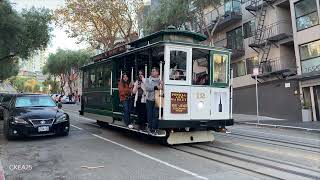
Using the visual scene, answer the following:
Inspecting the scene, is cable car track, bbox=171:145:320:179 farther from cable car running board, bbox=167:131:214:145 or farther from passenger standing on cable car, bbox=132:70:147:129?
passenger standing on cable car, bbox=132:70:147:129

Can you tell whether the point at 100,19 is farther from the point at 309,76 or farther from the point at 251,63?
the point at 309,76

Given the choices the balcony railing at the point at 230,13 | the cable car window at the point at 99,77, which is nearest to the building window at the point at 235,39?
the balcony railing at the point at 230,13

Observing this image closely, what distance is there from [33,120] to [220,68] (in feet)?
19.9

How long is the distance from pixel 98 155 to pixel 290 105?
19.1 meters


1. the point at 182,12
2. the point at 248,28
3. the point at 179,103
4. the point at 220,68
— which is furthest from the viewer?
the point at 248,28

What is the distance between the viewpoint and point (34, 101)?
1469cm

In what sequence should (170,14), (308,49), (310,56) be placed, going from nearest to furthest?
(310,56) → (308,49) → (170,14)

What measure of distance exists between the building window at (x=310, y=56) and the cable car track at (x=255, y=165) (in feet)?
52.7

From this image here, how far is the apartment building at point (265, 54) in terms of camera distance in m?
27.0

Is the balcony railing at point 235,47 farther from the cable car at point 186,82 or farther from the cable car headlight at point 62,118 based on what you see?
the cable car headlight at point 62,118

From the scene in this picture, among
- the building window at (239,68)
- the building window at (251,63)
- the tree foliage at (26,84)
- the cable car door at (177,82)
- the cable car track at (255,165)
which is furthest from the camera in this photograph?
the tree foliage at (26,84)

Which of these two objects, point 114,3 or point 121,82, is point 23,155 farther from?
point 114,3


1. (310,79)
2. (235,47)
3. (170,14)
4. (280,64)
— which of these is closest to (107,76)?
(310,79)

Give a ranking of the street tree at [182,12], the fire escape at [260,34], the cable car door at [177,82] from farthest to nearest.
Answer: the fire escape at [260,34] → the street tree at [182,12] → the cable car door at [177,82]
